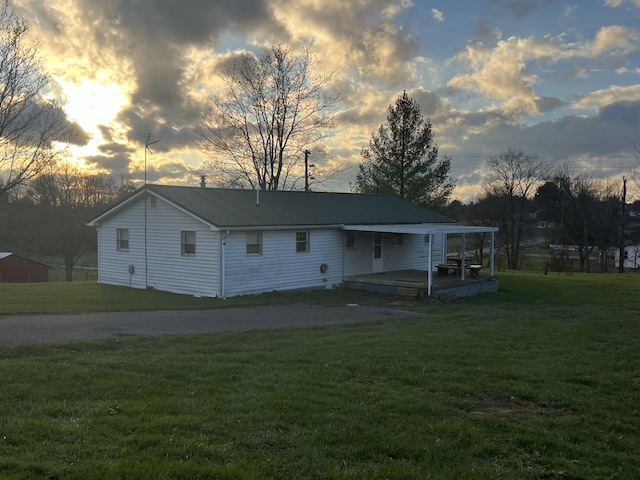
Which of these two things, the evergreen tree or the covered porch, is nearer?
the covered porch

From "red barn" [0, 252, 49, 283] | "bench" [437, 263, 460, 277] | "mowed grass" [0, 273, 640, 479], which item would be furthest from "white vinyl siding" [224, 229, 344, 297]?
"red barn" [0, 252, 49, 283]

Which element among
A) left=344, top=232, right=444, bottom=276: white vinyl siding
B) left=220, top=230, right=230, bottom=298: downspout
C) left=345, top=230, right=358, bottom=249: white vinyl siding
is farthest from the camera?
left=344, top=232, right=444, bottom=276: white vinyl siding

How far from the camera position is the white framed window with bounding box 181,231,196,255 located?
1875 centimetres

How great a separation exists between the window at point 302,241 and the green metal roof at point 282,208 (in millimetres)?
495

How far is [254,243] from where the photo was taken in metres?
19.1

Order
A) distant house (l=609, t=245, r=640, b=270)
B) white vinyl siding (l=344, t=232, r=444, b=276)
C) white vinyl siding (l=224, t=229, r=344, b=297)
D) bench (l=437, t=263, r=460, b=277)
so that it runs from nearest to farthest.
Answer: white vinyl siding (l=224, t=229, r=344, b=297) < white vinyl siding (l=344, t=232, r=444, b=276) < bench (l=437, t=263, r=460, b=277) < distant house (l=609, t=245, r=640, b=270)

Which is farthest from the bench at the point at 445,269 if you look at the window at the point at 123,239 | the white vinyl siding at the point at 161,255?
the window at the point at 123,239

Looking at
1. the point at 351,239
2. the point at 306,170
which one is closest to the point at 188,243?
the point at 351,239

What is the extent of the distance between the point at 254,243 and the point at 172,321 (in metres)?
6.91

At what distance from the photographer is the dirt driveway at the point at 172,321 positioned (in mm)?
10055

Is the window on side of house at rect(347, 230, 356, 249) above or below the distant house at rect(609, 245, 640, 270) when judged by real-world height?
above

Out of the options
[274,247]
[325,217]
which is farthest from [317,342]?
[325,217]

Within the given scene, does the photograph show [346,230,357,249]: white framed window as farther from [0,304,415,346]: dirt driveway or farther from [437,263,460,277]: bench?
[0,304,415,346]: dirt driveway

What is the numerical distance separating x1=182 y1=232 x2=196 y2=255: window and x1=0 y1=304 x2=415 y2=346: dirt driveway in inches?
167
